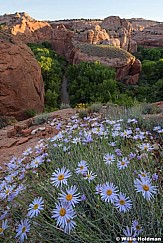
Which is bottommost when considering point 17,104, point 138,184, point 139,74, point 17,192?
point 139,74

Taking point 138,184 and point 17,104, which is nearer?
point 138,184

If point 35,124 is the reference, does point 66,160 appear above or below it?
above

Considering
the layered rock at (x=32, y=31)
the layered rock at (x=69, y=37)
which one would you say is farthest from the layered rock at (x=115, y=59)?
the layered rock at (x=32, y=31)

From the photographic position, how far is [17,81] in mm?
9148

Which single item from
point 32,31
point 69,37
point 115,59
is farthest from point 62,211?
point 32,31

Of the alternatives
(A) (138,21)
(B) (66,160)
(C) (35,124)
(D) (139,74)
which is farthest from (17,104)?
(A) (138,21)

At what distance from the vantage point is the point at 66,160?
2.03 m

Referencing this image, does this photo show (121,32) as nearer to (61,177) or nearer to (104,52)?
(104,52)

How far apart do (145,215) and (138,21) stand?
104 m

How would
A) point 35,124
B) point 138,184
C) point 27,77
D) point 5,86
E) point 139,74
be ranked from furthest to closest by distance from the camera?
point 139,74 < point 27,77 < point 5,86 < point 35,124 < point 138,184

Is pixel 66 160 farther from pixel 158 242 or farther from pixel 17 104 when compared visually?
pixel 17 104

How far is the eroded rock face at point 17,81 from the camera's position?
884 centimetres

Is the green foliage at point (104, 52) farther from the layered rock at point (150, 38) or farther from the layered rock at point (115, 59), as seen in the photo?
the layered rock at point (150, 38)

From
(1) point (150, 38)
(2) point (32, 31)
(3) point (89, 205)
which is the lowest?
(1) point (150, 38)
